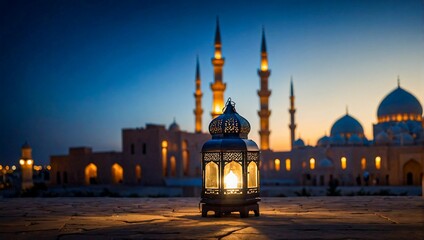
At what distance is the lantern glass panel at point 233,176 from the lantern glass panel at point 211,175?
0.17 metres

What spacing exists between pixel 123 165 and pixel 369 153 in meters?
16.0

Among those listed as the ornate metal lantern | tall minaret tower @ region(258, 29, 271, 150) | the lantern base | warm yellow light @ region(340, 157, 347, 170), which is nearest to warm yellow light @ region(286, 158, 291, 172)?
tall minaret tower @ region(258, 29, 271, 150)

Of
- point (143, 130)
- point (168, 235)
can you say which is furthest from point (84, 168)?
point (168, 235)

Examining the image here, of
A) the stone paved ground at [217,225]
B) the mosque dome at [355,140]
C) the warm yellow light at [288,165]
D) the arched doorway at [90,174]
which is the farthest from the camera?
the warm yellow light at [288,165]

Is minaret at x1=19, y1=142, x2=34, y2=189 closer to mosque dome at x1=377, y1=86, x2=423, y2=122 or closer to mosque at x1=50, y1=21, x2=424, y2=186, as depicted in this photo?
mosque at x1=50, y1=21, x2=424, y2=186

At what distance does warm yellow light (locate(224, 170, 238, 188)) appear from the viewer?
8.36 meters

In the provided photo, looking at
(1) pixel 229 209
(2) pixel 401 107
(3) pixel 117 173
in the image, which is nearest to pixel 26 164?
(3) pixel 117 173

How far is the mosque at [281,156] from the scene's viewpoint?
32.4 m

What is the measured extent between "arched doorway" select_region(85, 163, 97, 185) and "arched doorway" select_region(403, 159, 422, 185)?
20.5m

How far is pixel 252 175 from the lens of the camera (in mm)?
8609

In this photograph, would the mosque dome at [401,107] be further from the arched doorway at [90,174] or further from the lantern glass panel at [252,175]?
the lantern glass panel at [252,175]

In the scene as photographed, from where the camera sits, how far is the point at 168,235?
5.84 metres

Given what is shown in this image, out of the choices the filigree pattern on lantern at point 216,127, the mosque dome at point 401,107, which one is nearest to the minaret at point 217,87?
the mosque dome at point 401,107

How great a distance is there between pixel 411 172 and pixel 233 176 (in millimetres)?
27223
